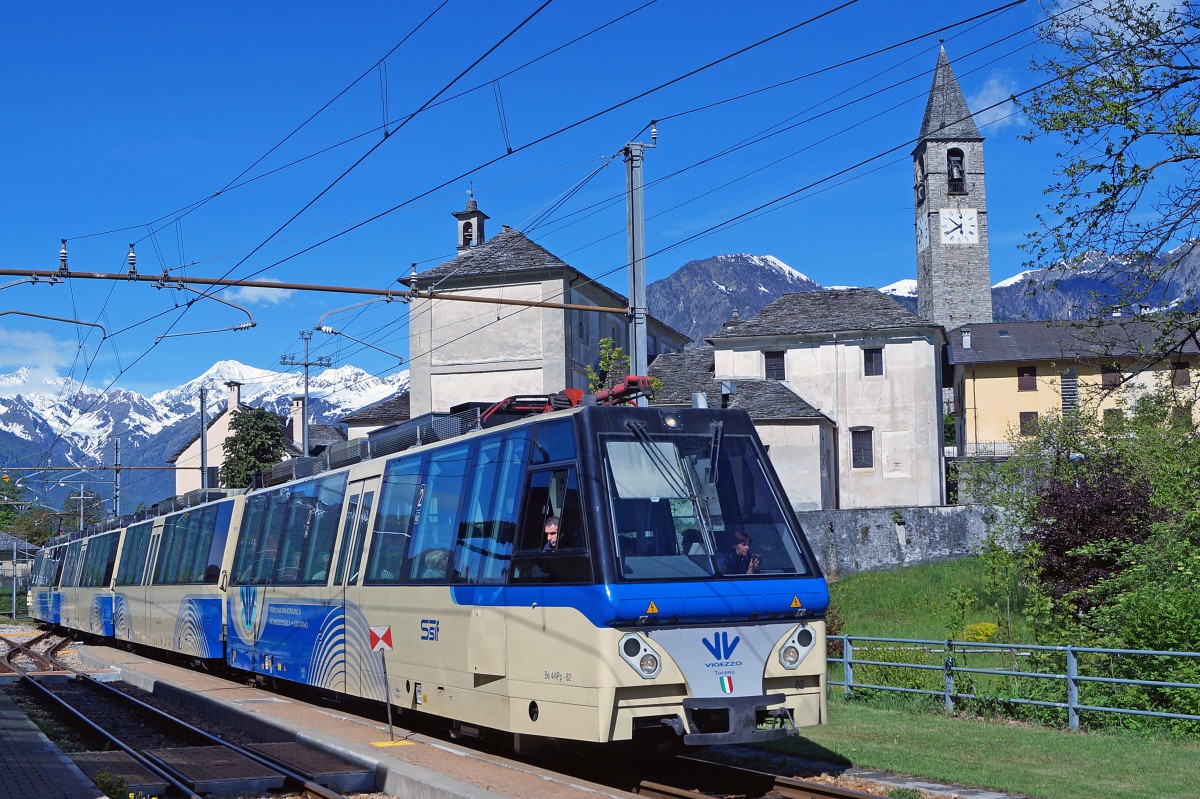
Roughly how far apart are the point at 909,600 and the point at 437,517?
3099 centimetres

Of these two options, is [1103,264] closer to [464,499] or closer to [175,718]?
[464,499]

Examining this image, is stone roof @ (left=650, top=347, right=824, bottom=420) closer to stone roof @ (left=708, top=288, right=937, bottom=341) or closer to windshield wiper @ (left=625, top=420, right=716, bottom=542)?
stone roof @ (left=708, top=288, right=937, bottom=341)

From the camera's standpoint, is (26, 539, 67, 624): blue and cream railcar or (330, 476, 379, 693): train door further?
(26, 539, 67, 624): blue and cream railcar

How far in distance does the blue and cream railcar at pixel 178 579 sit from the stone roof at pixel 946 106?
7972 cm

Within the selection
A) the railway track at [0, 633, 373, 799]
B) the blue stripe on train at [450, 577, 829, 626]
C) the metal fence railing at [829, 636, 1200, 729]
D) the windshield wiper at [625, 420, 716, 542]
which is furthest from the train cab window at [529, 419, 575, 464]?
the metal fence railing at [829, 636, 1200, 729]

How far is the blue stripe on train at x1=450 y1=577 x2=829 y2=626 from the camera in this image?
10.6 meters

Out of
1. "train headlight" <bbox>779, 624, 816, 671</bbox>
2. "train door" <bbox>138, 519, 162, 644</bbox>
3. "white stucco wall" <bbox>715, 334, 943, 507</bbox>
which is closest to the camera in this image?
"train headlight" <bbox>779, 624, 816, 671</bbox>

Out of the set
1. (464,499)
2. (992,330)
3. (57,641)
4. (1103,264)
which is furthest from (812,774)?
(992,330)

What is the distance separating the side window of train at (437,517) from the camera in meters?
13.2

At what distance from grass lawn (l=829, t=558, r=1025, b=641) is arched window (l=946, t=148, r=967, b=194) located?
2370 inches

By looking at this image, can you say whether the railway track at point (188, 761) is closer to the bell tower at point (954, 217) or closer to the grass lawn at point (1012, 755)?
the grass lawn at point (1012, 755)

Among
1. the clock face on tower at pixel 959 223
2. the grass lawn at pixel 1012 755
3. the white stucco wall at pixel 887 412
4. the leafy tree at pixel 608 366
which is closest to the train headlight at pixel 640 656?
the grass lawn at pixel 1012 755

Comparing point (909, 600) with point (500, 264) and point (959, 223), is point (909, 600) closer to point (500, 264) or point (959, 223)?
point (500, 264)

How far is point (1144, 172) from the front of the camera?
1423 cm
